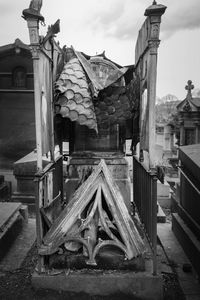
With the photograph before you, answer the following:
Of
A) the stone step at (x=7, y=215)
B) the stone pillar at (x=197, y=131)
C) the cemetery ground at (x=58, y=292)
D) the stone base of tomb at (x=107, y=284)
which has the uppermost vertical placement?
the stone pillar at (x=197, y=131)

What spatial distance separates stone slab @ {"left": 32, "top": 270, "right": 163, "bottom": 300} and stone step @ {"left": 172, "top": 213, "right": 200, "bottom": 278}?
842 millimetres

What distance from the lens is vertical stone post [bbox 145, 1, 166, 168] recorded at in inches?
138

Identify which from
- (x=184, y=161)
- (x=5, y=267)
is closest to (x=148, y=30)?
(x=184, y=161)

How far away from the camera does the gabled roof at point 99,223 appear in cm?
367

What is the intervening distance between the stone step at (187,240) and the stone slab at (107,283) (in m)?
0.84

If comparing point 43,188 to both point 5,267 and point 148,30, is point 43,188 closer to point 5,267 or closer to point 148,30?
point 5,267

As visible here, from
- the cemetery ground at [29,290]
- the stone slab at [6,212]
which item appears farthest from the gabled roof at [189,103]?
the cemetery ground at [29,290]

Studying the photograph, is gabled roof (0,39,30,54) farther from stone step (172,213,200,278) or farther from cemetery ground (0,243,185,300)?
cemetery ground (0,243,185,300)

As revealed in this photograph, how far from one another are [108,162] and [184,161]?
1254 mm

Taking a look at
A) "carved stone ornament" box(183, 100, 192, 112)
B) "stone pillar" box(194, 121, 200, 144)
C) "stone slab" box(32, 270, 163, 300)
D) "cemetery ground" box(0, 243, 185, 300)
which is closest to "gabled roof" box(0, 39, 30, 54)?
"carved stone ornament" box(183, 100, 192, 112)

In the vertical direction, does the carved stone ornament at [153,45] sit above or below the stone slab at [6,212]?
above

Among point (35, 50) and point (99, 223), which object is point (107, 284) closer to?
point (99, 223)

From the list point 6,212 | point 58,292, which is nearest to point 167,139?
point 6,212

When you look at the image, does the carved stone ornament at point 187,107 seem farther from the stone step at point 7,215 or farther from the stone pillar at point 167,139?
the stone step at point 7,215
